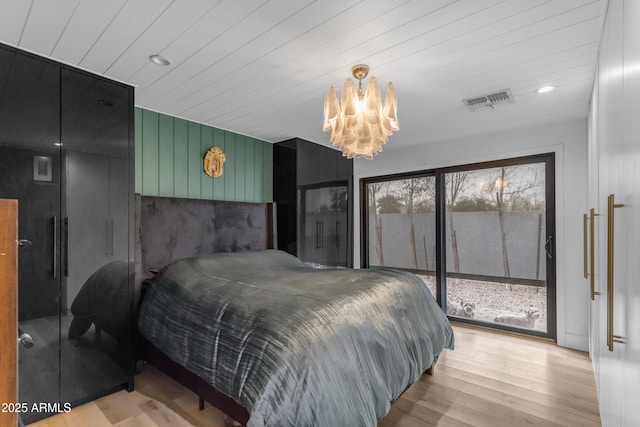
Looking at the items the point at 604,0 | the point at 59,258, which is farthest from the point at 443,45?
the point at 59,258

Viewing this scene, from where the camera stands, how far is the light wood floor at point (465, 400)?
6.62 feet

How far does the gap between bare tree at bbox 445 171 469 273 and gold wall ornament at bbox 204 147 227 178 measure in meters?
2.82

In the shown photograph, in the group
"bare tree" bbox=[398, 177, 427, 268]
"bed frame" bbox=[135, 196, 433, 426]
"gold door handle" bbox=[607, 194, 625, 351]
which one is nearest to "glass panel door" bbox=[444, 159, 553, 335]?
"bare tree" bbox=[398, 177, 427, 268]

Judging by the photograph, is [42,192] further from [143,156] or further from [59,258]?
[143,156]

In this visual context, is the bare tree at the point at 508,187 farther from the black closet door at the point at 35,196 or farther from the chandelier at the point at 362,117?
the black closet door at the point at 35,196

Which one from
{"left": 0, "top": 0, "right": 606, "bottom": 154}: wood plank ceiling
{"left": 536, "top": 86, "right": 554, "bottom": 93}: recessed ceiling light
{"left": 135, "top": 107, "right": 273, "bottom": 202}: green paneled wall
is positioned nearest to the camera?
{"left": 0, "top": 0, "right": 606, "bottom": 154}: wood plank ceiling

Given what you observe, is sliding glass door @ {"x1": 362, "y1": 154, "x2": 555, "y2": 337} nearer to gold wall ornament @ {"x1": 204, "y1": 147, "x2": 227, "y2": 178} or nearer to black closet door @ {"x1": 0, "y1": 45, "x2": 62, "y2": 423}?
gold wall ornament @ {"x1": 204, "y1": 147, "x2": 227, "y2": 178}

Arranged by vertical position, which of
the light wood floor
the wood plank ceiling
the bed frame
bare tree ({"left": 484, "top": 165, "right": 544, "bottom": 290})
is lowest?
the light wood floor

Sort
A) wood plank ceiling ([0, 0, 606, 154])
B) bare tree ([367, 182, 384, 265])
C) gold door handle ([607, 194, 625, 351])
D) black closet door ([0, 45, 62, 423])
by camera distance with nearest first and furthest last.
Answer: gold door handle ([607, 194, 625, 351]) < wood plank ceiling ([0, 0, 606, 154]) < black closet door ([0, 45, 62, 423]) < bare tree ([367, 182, 384, 265])

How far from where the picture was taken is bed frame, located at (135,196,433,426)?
2.27 metres

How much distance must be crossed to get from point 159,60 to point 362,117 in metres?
1.42

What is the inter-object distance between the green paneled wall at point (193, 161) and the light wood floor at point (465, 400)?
1725mm

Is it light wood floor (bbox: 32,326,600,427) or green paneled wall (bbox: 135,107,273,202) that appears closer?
light wood floor (bbox: 32,326,600,427)

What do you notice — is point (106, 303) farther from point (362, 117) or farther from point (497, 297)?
point (497, 297)
